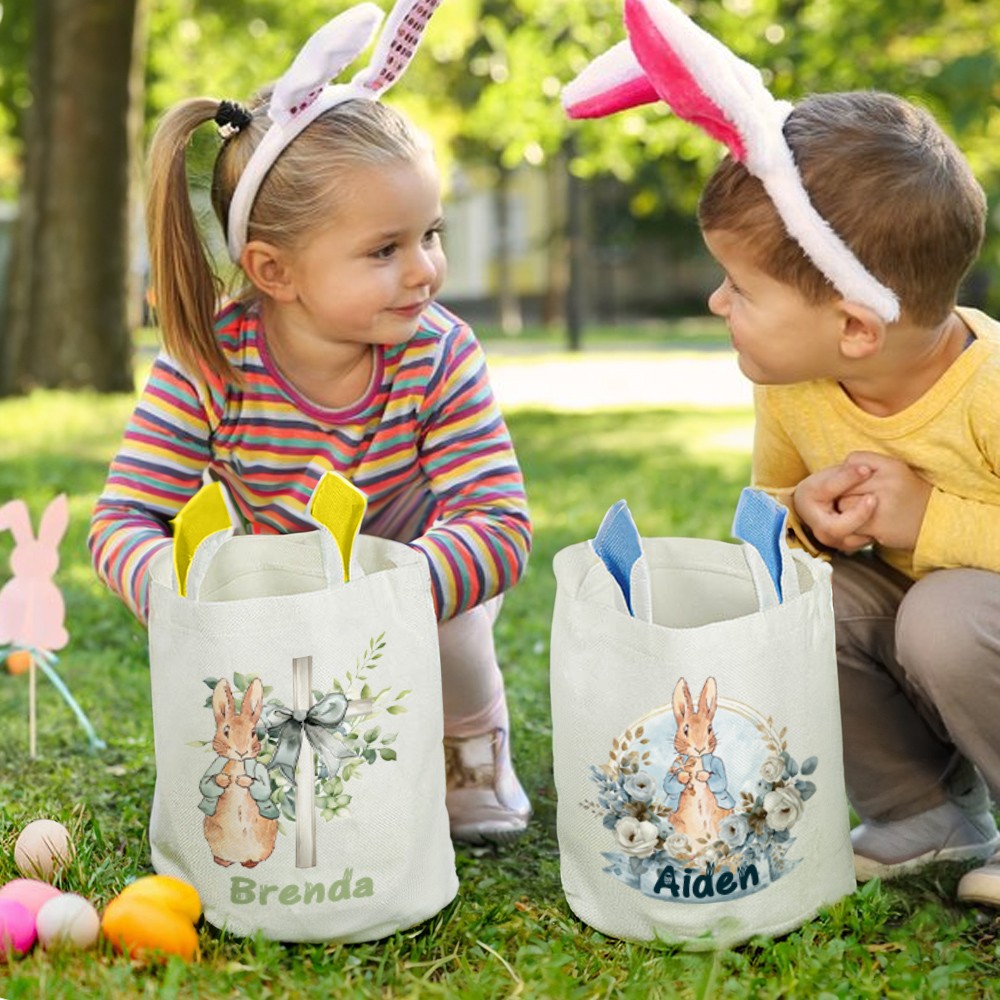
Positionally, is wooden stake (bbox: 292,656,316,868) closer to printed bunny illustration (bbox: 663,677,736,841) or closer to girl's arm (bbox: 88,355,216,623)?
printed bunny illustration (bbox: 663,677,736,841)

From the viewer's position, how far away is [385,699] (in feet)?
6.15

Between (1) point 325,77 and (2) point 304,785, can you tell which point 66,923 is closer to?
(2) point 304,785

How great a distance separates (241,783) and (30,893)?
0.29 m

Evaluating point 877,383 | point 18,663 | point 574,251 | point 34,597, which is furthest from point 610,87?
point 574,251

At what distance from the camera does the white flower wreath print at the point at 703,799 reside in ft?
5.95

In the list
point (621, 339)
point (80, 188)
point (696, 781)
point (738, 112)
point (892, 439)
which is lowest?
point (621, 339)

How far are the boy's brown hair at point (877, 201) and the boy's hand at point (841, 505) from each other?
0.24m

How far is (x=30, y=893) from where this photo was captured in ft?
6.09

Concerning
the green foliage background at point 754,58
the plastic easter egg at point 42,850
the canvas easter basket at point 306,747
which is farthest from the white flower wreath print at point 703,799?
the green foliage background at point 754,58

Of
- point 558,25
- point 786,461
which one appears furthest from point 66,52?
point 786,461

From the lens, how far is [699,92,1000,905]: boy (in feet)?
6.59

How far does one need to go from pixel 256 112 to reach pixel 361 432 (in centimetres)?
54

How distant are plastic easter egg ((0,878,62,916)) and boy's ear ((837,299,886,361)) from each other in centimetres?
125

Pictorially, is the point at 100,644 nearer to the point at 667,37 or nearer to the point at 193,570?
the point at 193,570
